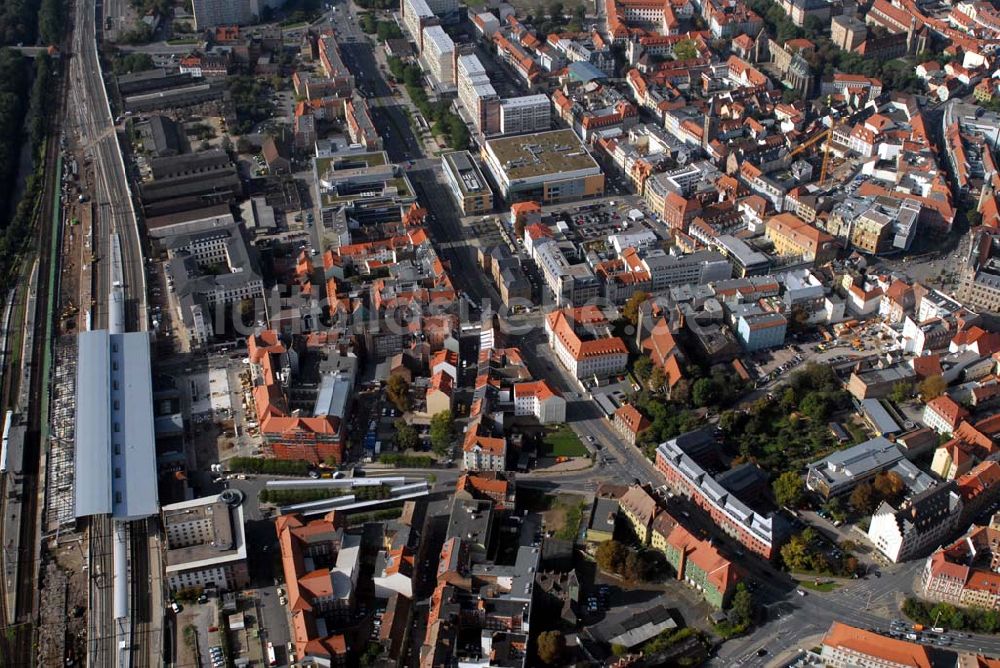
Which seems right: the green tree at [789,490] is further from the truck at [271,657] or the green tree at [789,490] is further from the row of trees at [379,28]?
the row of trees at [379,28]

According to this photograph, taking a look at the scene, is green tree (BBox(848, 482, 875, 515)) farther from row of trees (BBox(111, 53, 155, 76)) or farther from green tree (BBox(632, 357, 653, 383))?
row of trees (BBox(111, 53, 155, 76))

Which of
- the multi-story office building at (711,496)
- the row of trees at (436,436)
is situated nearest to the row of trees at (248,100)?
the row of trees at (436,436)

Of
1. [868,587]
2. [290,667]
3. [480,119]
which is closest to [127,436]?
[290,667]

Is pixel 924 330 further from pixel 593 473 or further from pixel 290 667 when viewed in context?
pixel 290 667

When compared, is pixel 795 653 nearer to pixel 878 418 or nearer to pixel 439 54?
pixel 878 418

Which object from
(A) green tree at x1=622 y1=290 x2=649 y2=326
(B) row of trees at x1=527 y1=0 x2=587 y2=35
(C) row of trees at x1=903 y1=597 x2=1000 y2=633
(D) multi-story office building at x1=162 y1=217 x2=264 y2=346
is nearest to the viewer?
(C) row of trees at x1=903 y1=597 x2=1000 y2=633

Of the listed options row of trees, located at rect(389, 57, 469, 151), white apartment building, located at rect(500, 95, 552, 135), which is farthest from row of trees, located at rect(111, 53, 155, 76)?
white apartment building, located at rect(500, 95, 552, 135)
